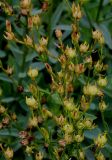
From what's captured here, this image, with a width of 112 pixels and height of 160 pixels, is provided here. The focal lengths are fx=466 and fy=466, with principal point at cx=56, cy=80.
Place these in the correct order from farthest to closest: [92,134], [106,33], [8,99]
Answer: [106,33]
[8,99]
[92,134]

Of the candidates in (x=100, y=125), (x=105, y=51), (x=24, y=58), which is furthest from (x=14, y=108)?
(x=105, y=51)

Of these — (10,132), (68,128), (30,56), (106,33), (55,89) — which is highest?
(106,33)

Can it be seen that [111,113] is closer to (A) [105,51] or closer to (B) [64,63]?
(A) [105,51]

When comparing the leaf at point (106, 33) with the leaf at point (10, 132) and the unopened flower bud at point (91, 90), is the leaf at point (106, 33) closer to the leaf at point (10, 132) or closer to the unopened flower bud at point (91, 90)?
the leaf at point (10, 132)

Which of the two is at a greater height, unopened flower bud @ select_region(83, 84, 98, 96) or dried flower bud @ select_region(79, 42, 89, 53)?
dried flower bud @ select_region(79, 42, 89, 53)

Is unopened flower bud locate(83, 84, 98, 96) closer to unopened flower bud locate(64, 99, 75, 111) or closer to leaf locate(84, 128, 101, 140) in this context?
unopened flower bud locate(64, 99, 75, 111)

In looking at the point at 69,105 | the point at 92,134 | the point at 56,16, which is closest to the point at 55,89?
the point at 69,105

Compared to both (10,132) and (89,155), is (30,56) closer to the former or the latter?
(10,132)

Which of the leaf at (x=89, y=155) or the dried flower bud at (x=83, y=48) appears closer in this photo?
the dried flower bud at (x=83, y=48)

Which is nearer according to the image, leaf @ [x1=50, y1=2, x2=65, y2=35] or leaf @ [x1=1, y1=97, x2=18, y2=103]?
leaf @ [x1=1, y1=97, x2=18, y2=103]

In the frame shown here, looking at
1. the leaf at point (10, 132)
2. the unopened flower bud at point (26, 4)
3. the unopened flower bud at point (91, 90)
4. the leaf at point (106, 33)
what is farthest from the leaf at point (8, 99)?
the unopened flower bud at point (91, 90)

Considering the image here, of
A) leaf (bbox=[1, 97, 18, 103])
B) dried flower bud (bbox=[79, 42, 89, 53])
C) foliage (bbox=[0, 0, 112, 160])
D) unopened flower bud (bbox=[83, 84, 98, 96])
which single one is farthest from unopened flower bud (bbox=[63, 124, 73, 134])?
leaf (bbox=[1, 97, 18, 103])
